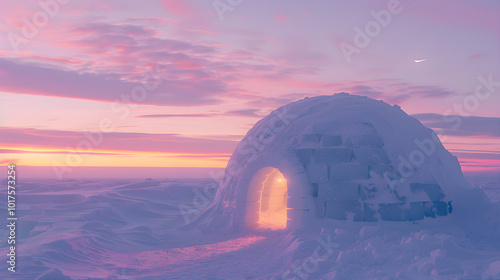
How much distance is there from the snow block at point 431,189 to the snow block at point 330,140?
189 centimetres

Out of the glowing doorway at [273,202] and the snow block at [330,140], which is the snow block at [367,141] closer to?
the snow block at [330,140]

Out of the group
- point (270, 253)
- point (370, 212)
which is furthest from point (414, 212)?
point (270, 253)

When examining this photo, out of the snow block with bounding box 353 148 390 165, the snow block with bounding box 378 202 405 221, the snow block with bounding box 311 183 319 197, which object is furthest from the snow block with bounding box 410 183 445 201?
the snow block with bounding box 311 183 319 197

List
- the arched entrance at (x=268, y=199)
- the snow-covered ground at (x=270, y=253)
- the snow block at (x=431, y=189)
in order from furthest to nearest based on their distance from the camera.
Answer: the arched entrance at (x=268, y=199)
the snow block at (x=431, y=189)
the snow-covered ground at (x=270, y=253)

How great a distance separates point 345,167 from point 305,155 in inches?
37.4

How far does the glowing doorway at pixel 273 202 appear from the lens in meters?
9.87

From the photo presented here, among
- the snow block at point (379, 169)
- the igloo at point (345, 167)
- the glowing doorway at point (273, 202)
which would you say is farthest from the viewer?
the glowing doorway at point (273, 202)

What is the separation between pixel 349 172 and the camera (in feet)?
27.6

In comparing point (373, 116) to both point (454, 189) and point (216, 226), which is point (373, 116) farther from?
point (216, 226)

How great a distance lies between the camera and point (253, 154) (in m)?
10.0

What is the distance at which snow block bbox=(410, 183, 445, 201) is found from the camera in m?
8.63

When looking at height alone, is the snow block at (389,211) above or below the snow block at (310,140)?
below

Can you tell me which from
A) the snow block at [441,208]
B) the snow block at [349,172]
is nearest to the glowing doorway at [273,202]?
the snow block at [349,172]

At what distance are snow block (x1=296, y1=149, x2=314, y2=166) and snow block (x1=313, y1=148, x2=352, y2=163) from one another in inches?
4.6
